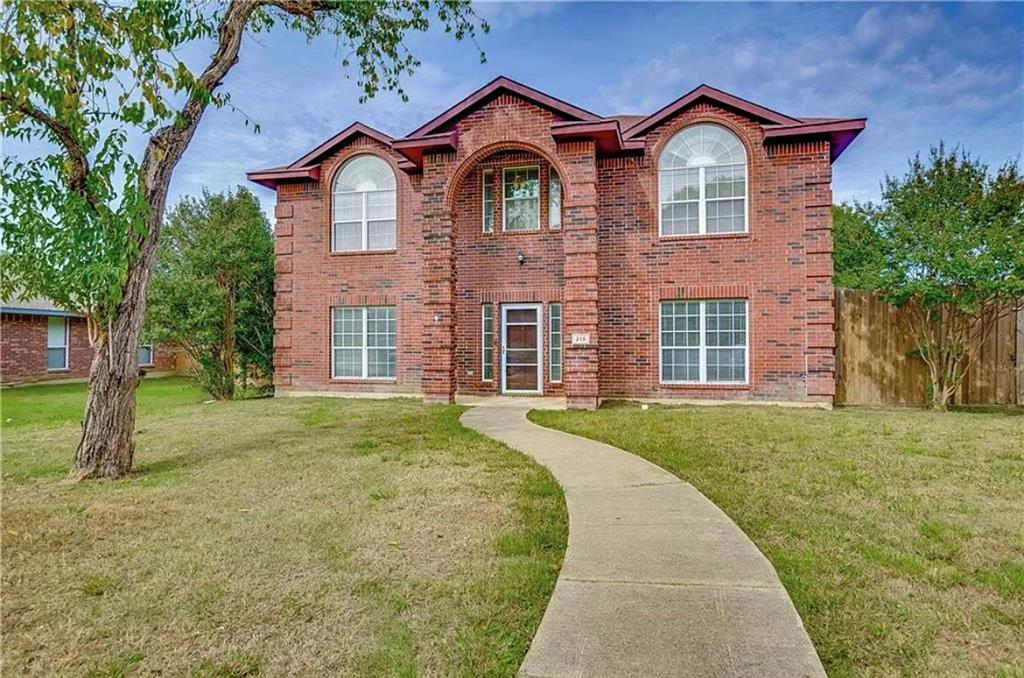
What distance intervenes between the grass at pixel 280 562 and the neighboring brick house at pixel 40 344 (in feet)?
46.2

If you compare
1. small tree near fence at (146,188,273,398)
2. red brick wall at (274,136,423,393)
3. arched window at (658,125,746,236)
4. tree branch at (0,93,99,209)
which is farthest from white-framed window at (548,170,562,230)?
tree branch at (0,93,99,209)

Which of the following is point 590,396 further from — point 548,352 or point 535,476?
point 535,476

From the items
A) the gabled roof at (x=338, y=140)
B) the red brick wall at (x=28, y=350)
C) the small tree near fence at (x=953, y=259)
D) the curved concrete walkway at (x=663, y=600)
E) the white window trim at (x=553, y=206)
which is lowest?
the curved concrete walkway at (x=663, y=600)

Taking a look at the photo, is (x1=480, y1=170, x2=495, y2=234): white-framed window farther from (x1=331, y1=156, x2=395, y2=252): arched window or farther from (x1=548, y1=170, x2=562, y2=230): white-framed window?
(x1=331, y1=156, x2=395, y2=252): arched window

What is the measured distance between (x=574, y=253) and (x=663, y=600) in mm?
9215

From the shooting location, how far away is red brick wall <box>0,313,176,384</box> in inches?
747

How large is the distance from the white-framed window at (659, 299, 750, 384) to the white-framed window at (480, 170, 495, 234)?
13.8ft

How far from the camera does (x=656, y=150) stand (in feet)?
41.3

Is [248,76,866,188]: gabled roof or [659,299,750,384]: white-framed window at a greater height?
[248,76,866,188]: gabled roof

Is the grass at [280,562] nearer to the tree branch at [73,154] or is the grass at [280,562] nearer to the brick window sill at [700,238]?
the tree branch at [73,154]

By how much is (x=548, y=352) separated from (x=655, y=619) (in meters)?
10.4

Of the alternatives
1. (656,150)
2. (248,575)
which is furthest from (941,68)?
(248,575)

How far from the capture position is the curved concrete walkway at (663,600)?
2523 millimetres

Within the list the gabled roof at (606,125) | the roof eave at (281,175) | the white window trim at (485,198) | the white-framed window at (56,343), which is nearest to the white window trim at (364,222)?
the roof eave at (281,175)
